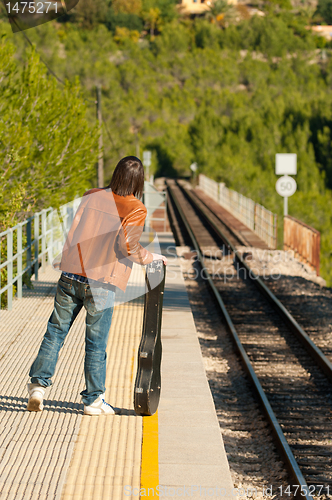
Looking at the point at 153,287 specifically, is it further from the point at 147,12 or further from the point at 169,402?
the point at 147,12

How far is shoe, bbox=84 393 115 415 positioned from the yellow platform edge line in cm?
31

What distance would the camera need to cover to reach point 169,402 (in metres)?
5.36

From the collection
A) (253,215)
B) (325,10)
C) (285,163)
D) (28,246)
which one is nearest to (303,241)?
(285,163)

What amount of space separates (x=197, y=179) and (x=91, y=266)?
63.0m

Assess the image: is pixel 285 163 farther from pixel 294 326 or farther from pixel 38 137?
pixel 294 326

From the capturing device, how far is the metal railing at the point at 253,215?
21.1m

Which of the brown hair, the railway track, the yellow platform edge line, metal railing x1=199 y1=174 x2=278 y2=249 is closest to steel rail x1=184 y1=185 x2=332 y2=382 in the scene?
the railway track

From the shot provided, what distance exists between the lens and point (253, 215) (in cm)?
2566

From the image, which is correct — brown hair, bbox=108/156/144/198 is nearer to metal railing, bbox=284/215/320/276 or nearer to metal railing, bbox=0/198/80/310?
metal railing, bbox=0/198/80/310

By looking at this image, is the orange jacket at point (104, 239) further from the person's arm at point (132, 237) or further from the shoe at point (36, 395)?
the shoe at point (36, 395)

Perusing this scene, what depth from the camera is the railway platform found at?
3.61 m

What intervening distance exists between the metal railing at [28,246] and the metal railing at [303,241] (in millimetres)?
6611

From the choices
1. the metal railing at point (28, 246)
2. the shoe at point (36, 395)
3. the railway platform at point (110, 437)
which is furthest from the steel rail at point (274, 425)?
the metal railing at point (28, 246)

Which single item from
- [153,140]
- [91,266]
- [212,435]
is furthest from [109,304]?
[153,140]
